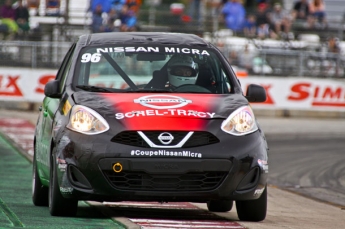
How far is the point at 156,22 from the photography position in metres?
28.5

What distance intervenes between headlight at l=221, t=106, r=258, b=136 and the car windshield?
0.65 m

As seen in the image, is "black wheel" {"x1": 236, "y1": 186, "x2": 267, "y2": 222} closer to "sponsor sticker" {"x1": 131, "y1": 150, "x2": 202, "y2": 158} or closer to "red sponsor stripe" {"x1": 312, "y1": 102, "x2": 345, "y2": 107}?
"sponsor sticker" {"x1": 131, "y1": 150, "x2": 202, "y2": 158}

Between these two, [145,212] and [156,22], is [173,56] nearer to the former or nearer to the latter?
[145,212]

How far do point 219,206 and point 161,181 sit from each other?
71.9 inches

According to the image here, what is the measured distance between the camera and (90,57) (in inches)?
A: 327

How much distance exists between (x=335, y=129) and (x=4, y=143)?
32.0ft

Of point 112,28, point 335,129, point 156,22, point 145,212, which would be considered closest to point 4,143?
point 145,212

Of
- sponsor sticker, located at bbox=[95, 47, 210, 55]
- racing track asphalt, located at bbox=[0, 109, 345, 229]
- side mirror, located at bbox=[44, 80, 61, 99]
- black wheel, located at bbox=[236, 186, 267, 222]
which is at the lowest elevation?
racing track asphalt, located at bbox=[0, 109, 345, 229]

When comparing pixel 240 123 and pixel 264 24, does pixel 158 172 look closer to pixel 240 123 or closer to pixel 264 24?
pixel 240 123

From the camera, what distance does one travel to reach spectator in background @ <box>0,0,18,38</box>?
87.4ft

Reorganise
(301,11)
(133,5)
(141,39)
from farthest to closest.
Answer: (301,11) < (133,5) < (141,39)

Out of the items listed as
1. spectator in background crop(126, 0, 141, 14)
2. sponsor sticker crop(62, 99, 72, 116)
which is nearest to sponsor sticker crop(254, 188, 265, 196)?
sponsor sticker crop(62, 99, 72, 116)

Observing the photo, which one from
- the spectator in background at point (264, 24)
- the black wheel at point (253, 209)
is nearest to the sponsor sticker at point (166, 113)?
the black wheel at point (253, 209)

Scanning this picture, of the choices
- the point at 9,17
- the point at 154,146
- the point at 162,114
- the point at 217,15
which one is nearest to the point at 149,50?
the point at 162,114
